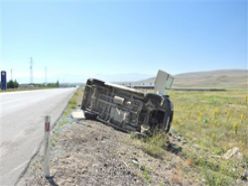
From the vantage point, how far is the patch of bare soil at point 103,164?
5.28 metres

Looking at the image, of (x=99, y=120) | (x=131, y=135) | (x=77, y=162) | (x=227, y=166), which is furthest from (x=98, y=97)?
(x=77, y=162)

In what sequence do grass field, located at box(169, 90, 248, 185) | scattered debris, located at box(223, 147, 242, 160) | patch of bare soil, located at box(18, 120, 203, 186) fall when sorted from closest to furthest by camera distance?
patch of bare soil, located at box(18, 120, 203, 186)
grass field, located at box(169, 90, 248, 185)
scattered debris, located at box(223, 147, 242, 160)

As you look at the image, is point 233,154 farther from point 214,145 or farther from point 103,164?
point 103,164

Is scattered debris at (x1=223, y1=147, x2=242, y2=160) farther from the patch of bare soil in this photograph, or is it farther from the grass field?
the patch of bare soil

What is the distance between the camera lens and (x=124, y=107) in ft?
37.0

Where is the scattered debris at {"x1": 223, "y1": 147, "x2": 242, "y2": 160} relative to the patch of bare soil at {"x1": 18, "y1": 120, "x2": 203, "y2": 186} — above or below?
below

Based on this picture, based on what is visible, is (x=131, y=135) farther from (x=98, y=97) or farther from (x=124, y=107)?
(x=98, y=97)

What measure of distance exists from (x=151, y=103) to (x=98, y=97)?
2731 millimetres

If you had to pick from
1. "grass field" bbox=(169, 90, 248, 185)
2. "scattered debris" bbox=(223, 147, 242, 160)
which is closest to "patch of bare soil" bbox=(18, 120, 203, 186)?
"grass field" bbox=(169, 90, 248, 185)

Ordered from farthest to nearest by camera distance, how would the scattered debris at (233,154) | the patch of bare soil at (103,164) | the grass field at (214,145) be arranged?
1. the scattered debris at (233,154)
2. the grass field at (214,145)
3. the patch of bare soil at (103,164)

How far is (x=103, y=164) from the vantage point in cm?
621

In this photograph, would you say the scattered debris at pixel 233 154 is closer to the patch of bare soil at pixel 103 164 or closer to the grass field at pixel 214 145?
the grass field at pixel 214 145

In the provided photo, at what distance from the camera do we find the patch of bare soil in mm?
5277

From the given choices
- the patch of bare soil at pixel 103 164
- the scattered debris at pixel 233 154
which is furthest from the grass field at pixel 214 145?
the patch of bare soil at pixel 103 164
